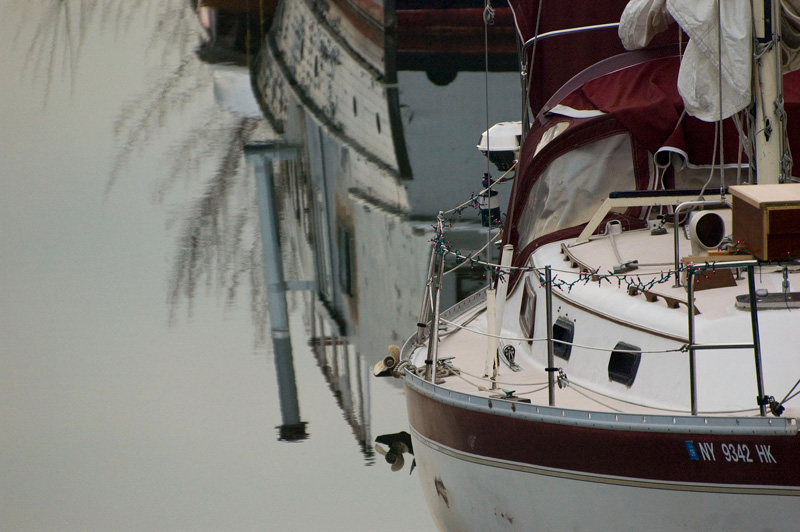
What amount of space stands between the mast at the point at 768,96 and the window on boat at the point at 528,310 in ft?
6.49

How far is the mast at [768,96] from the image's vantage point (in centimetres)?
1094

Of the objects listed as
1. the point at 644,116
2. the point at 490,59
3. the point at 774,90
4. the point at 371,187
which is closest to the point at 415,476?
the point at 644,116

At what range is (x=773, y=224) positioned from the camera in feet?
28.3

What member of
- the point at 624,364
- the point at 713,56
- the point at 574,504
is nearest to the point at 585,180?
the point at 713,56

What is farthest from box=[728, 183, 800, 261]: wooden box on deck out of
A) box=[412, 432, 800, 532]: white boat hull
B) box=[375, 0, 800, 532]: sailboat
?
box=[412, 432, 800, 532]: white boat hull

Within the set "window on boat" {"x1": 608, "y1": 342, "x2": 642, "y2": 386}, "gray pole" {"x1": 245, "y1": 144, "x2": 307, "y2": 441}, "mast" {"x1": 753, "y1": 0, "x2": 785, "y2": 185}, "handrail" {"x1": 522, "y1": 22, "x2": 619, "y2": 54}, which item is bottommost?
"gray pole" {"x1": 245, "y1": 144, "x2": 307, "y2": 441}

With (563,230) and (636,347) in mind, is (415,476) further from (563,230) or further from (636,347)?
(636,347)

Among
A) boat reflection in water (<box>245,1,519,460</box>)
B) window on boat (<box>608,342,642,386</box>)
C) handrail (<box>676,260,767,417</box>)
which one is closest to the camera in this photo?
handrail (<box>676,260,767,417</box>)

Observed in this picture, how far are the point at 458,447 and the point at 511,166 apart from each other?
5286mm

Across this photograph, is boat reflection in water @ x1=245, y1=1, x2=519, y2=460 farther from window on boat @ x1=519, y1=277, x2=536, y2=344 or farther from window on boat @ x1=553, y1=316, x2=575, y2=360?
window on boat @ x1=553, y1=316, x2=575, y2=360

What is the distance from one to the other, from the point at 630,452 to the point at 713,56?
387cm

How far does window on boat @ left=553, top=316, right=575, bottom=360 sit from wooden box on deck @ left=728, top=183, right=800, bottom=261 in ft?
5.87

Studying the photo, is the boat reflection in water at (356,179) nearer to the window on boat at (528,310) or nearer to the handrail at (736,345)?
the window on boat at (528,310)

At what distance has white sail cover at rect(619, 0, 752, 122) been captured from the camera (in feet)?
36.5
